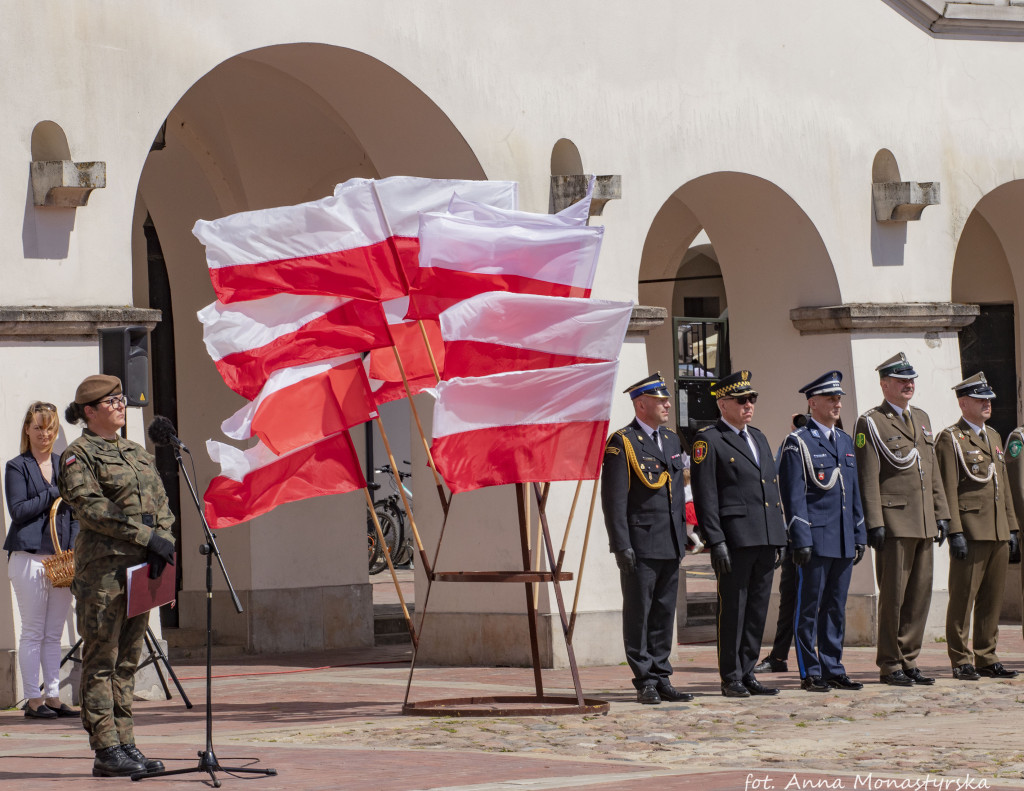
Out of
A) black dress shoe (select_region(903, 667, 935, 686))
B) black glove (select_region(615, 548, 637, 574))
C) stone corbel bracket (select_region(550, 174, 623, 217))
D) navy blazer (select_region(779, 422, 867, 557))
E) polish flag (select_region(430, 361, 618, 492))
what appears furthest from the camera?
stone corbel bracket (select_region(550, 174, 623, 217))

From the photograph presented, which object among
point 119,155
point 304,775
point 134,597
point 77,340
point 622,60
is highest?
point 622,60

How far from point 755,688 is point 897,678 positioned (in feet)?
3.58

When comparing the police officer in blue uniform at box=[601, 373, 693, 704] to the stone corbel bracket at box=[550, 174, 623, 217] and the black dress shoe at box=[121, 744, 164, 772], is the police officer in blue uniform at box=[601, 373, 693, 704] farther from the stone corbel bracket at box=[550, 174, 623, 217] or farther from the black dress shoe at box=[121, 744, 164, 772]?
the black dress shoe at box=[121, 744, 164, 772]

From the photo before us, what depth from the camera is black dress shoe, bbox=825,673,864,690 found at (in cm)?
1068

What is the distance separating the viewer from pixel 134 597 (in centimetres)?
743

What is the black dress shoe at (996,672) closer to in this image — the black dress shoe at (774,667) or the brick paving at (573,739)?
the brick paving at (573,739)

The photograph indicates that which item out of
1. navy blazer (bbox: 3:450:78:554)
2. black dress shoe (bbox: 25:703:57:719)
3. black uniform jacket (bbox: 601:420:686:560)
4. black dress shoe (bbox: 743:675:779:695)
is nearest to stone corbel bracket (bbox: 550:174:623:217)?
black uniform jacket (bbox: 601:420:686:560)

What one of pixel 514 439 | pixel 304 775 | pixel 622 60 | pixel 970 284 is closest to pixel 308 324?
pixel 514 439

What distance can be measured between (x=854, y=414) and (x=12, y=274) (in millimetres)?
6995

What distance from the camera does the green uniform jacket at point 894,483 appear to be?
36.1ft

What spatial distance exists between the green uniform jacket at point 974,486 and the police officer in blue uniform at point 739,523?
60.7 inches

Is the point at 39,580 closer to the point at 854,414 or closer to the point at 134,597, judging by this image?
the point at 134,597

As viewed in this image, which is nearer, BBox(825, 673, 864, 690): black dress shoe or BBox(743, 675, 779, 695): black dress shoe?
BBox(743, 675, 779, 695): black dress shoe

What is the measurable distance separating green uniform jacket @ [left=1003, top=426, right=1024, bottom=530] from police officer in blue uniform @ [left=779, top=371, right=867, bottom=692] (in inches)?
52.1
